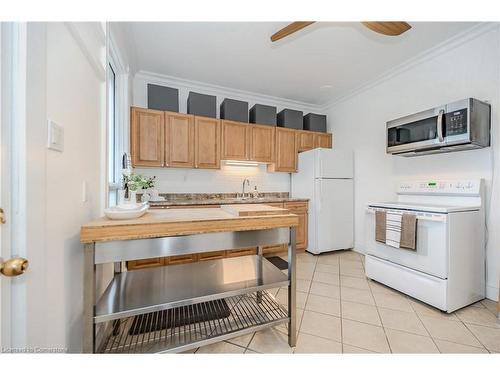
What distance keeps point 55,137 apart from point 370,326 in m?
2.37

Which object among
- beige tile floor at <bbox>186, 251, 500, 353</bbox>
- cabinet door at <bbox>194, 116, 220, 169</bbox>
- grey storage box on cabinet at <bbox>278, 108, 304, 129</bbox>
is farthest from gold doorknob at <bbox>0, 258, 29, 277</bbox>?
grey storage box on cabinet at <bbox>278, 108, 304, 129</bbox>

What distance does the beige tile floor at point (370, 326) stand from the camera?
4.85 feet

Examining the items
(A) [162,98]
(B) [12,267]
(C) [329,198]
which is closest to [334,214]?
(C) [329,198]

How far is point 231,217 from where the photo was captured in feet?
4.25

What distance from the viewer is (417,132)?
2.33 metres

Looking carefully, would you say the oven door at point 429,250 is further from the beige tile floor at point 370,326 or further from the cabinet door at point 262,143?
the cabinet door at point 262,143

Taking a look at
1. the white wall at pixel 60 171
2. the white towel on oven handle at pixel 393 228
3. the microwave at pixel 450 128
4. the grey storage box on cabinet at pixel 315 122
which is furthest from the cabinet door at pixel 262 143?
the white wall at pixel 60 171

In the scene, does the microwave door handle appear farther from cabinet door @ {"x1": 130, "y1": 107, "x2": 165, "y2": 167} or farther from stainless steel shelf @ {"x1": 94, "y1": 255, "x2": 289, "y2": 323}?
cabinet door @ {"x1": 130, "y1": 107, "x2": 165, "y2": 167}

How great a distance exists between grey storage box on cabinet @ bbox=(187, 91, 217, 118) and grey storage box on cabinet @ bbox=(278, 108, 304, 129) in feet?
4.11

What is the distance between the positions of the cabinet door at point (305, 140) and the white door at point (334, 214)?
78 cm

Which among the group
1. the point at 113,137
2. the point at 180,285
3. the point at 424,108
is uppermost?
the point at 424,108

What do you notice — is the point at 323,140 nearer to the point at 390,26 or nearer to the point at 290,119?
the point at 290,119
